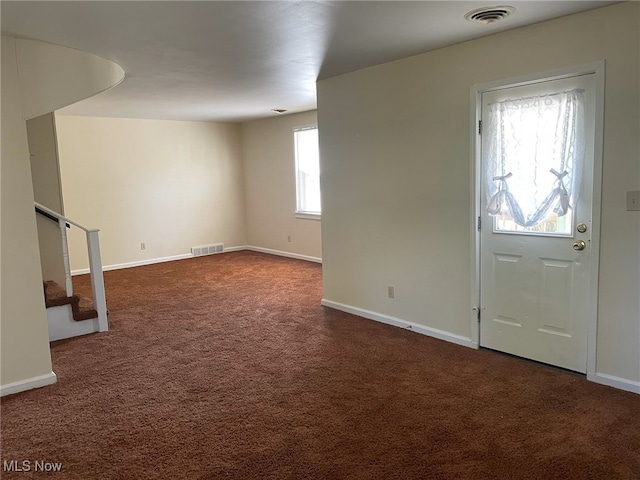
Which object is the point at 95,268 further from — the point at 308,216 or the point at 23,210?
the point at 308,216

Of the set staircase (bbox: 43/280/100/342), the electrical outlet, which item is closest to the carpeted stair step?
staircase (bbox: 43/280/100/342)

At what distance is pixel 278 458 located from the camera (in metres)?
A: 2.36

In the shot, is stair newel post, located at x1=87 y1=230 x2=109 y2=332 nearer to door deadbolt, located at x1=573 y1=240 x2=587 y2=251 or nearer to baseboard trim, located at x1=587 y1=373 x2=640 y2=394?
door deadbolt, located at x1=573 y1=240 x2=587 y2=251

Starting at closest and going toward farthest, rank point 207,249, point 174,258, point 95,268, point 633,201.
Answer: point 633,201 < point 95,268 < point 174,258 < point 207,249

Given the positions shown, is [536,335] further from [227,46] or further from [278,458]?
[227,46]

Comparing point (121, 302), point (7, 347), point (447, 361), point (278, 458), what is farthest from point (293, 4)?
point (121, 302)

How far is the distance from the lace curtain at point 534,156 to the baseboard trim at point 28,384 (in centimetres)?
335

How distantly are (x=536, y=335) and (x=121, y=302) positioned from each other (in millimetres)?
4313

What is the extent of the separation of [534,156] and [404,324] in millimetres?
1811

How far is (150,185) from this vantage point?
25.2 ft

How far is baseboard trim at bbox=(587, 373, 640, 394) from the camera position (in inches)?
114

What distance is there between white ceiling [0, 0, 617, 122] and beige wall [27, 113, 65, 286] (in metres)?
0.94

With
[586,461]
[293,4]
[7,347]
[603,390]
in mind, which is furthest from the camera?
[7,347]

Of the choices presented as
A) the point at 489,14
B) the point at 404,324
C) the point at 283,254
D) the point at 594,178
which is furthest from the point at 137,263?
the point at 594,178
